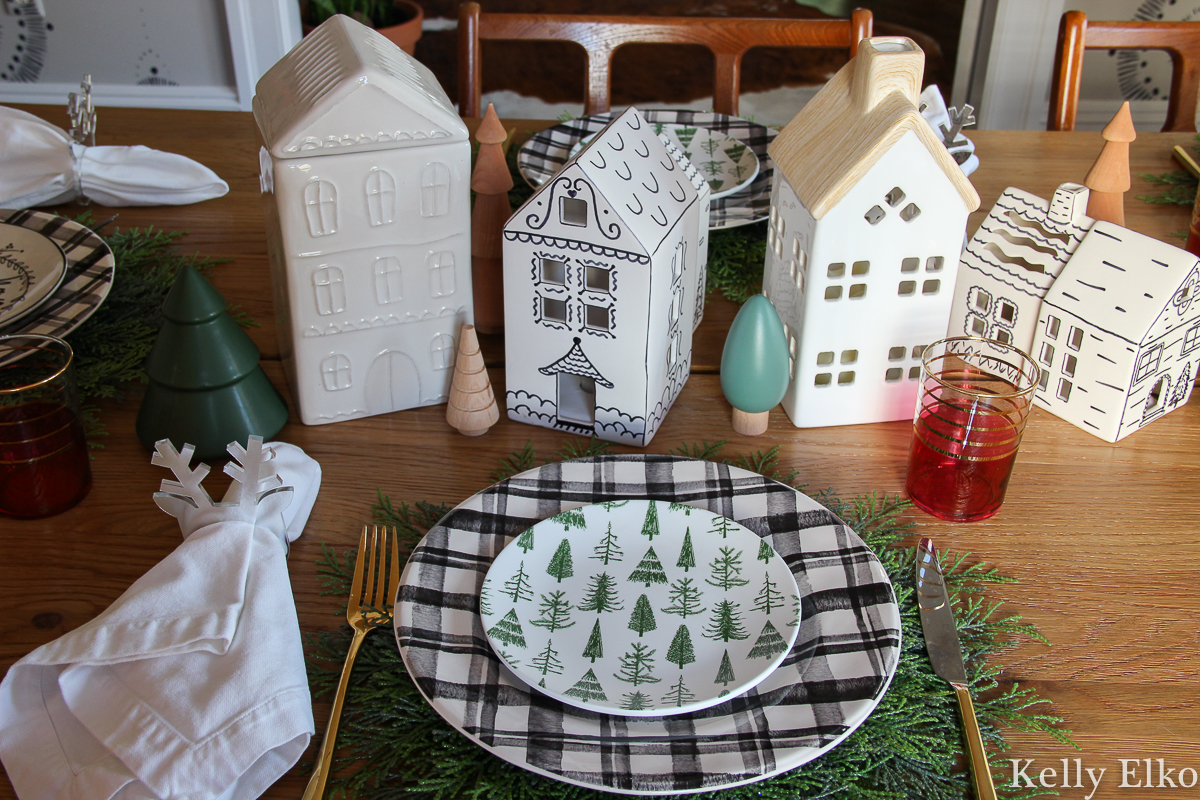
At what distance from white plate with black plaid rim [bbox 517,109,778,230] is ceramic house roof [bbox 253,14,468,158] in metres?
0.37

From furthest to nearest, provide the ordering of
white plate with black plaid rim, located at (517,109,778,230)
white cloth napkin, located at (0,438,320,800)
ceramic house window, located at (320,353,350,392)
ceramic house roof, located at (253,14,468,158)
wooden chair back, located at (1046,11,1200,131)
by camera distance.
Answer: wooden chair back, located at (1046,11,1200,131), white plate with black plaid rim, located at (517,109,778,230), ceramic house window, located at (320,353,350,392), ceramic house roof, located at (253,14,468,158), white cloth napkin, located at (0,438,320,800)

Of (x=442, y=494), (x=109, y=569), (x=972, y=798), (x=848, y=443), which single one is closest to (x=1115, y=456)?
(x=848, y=443)

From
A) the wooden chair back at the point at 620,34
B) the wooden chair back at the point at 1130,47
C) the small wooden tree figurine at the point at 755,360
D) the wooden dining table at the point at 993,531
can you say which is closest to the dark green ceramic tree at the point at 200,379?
the wooden dining table at the point at 993,531

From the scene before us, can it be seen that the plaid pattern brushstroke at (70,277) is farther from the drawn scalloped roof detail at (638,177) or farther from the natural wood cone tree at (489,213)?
the drawn scalloped roof detail at (638,177)

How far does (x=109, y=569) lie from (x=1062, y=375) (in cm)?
80

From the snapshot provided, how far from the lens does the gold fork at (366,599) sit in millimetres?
572

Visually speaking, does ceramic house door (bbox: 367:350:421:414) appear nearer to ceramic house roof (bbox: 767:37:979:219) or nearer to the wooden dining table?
the wooden dining table

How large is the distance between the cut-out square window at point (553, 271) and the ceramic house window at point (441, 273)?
0.29 feet

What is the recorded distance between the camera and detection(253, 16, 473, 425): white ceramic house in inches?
29.3

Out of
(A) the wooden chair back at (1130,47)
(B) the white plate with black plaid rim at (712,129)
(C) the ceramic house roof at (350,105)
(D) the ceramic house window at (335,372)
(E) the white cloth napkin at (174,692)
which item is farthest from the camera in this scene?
(A) the wooden chair back at (1130,47)

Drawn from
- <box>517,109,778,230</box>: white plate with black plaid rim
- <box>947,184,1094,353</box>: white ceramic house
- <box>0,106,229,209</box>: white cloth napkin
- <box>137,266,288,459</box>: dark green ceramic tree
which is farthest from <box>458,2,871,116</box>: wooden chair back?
<box>137,266,288,459</box>: dark green ceramic tree

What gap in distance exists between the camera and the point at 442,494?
795 millimetres

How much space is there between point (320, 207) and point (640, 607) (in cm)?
40

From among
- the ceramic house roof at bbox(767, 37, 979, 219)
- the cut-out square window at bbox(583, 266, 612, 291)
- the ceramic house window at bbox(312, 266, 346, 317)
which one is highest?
the ceramic house roof at bbox(767, 37, 979, 219)
